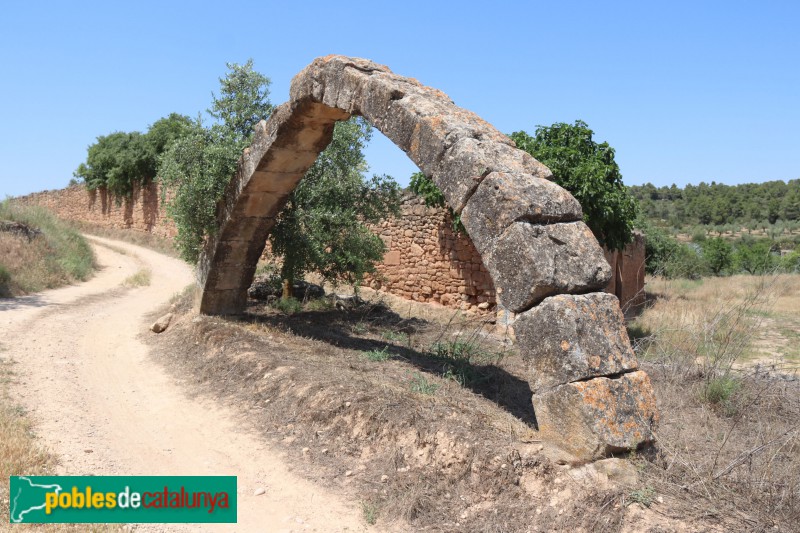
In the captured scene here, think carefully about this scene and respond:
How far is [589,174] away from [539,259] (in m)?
7.06

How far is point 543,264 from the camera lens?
4.81 meters

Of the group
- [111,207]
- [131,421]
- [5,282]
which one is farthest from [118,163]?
[131,421]

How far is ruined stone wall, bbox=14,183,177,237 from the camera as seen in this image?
25.4 metres

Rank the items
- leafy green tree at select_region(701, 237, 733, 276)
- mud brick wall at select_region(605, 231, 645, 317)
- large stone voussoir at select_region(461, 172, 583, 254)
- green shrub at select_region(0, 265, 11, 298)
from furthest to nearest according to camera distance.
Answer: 1. leafy green tree at select_region(701, 237, 733, 276)
2. mud brick wall at select_region(605, 231, 645, 317)
3. green shrub at select_region(0, 265, 11, 298)
4. large stone voussoir at select_region(461, 172, 583, 254)

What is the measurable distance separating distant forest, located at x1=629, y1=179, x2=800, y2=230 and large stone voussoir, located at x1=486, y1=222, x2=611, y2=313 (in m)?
42.9

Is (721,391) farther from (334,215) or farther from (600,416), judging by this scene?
(334,215)

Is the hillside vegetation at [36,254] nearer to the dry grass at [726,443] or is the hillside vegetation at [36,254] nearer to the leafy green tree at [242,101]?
the leafy green tree at [242,101]

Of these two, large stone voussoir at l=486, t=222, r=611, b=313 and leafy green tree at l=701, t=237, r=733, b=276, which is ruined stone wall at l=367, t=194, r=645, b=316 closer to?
large stone voussoir at l=486, t=222, r=611, b=313

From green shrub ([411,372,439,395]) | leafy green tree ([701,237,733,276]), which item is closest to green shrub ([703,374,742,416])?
green shrub ([411,372,439,395])

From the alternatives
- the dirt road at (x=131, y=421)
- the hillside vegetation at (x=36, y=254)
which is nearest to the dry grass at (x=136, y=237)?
the hillside vegetation at (x=36, y=254)

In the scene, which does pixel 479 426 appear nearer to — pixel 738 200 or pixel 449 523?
pixel 449 523

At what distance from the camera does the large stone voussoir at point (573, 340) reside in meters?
4.63

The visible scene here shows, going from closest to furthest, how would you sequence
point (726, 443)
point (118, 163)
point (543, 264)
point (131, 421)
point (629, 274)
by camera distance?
point (543, 264) → point (726, 443) → point (131, 421) → point (629, 274) → point (118, 163)

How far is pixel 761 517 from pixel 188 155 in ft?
29.0
